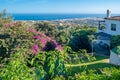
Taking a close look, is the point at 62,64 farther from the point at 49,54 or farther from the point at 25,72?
the point at 25,72

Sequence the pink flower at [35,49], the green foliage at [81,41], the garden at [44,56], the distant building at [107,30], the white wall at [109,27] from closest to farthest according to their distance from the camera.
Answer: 1. the garden at [44,56]
2. the pink flower at [35,49]
3. the green foliage at [81,41]
4. the distant building at [107,30]
5. the white wall at [109,27]

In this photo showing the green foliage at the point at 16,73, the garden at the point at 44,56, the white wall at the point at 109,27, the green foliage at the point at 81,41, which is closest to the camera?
the green foliage at the point at 16,73

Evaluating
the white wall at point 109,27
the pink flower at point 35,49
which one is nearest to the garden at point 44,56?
the pink flower at point 35,49

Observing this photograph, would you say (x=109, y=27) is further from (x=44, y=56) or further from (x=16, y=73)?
(x=16, y=73)

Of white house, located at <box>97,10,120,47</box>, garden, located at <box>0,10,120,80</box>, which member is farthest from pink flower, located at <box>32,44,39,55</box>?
white house, located at <box>97,10,120,47</box>

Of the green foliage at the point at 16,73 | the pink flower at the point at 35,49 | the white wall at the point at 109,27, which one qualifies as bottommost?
the white wall at the point at 109,27

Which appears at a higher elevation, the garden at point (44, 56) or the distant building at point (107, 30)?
the garden at point (44, 56)

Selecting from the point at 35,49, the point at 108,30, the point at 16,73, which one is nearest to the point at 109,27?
the point at 108,30

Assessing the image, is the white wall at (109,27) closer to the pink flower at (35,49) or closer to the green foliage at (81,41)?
the green foliage at (81,41)

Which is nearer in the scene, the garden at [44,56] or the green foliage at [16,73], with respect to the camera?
the green foliage at [16,73]

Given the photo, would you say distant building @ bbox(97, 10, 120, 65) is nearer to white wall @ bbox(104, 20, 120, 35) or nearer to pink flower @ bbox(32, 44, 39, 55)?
white wall @ bbox(104, 20, 120, 35)
